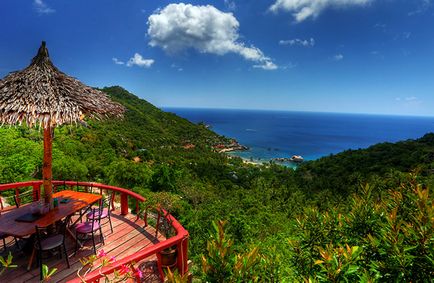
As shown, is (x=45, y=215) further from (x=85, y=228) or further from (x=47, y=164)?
(x=47, y=164)

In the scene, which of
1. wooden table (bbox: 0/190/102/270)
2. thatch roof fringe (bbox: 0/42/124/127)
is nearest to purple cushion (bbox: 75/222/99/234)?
Answer: wooden table (bbox: 0/190/102/270)

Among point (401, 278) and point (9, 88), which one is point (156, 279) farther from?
point (9, 88)

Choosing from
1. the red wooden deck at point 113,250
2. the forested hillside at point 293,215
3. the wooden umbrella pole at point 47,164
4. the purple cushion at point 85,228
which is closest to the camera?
the forested hillside at point 293,215

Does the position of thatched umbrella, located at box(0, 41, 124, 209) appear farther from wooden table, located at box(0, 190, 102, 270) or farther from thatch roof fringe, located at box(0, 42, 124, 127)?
wooden table, located at box(0, 190, 102, 270)

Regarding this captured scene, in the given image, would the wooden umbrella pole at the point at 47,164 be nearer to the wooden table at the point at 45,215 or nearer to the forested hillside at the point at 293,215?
the wooden table at the point at 45,215

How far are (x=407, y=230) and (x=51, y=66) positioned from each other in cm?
611

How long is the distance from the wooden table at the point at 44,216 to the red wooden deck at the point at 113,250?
21cm

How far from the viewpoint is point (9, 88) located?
14.7ft

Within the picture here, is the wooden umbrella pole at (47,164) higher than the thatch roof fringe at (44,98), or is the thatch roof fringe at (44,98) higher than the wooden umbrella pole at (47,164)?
the thatch roof fringe at (44,98)

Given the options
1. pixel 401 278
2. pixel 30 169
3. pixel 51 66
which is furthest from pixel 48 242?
pixel 30 169

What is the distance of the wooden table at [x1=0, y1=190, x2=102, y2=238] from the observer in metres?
3.71

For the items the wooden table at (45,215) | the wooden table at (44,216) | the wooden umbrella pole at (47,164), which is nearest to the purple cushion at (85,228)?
the wooden table at (44,216)

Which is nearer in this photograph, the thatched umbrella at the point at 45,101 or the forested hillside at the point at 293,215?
the forested hillside at the point at 293,215

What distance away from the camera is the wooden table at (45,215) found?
3.71 metres
